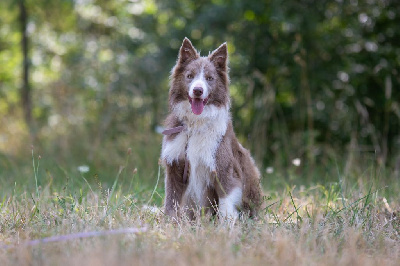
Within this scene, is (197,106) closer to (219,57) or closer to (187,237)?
(219,57)

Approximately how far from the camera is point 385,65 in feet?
25.7

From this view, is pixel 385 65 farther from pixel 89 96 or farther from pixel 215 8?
pixel 89 96

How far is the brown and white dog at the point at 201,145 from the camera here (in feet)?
14.1

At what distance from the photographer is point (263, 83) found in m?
8.06

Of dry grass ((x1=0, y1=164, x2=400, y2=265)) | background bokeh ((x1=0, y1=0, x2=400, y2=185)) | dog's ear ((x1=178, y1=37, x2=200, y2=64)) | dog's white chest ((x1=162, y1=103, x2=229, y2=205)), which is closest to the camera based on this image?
dry grass ((x1=0, y1=164, x2=400, y2=265))

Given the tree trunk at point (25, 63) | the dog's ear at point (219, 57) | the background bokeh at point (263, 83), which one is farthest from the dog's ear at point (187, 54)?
the tree trunk at point (25, 63)

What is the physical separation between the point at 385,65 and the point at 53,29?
7346mm

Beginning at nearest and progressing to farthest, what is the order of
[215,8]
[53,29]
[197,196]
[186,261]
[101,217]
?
[186,261], [101,217], [197,196], [215,8], [53,29]

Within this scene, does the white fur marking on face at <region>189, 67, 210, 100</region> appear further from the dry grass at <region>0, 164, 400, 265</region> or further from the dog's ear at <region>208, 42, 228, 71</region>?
the dry grass at <region>0, 164, 400, 265</region>

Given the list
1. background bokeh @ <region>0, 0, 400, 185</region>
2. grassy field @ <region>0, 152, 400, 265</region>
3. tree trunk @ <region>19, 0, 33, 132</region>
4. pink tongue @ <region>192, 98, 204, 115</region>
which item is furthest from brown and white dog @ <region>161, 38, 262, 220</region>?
tree trunk @ <region>19, 0, 33, 132</region>

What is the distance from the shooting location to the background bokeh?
7586 millimetres

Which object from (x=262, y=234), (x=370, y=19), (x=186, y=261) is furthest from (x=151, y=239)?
(x=370, y=19)

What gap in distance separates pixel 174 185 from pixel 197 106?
770 millimetres

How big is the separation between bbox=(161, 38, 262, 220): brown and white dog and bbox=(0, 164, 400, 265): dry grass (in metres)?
0.29
